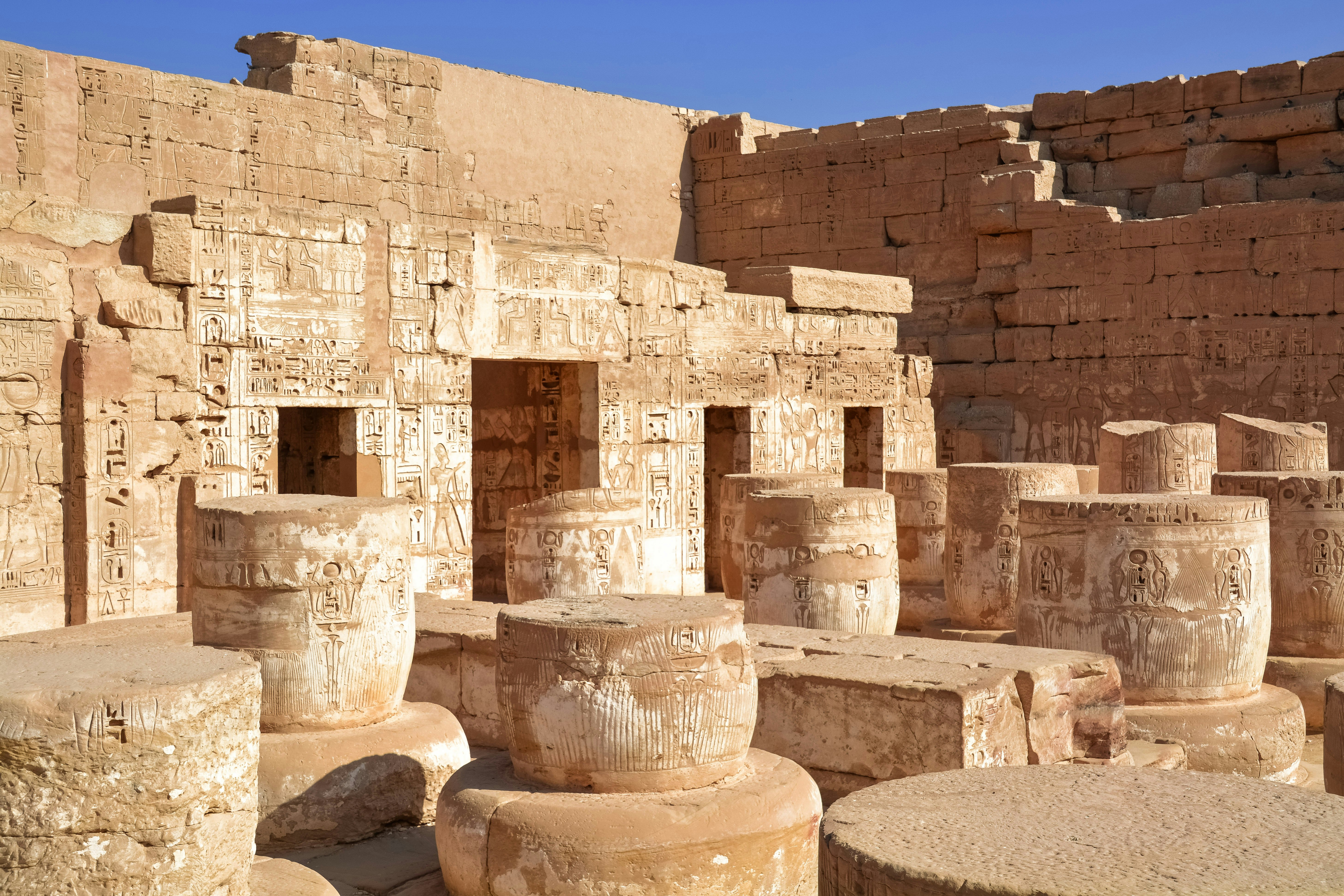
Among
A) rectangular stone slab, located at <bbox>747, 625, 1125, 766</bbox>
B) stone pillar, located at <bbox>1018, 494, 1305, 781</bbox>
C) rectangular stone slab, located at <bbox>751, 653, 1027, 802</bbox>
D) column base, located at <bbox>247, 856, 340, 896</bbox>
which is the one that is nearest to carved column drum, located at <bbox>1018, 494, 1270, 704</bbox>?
stone pillar, located at <bbox>1018, 494, 1305, 781</bbox>

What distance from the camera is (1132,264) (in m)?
15.4

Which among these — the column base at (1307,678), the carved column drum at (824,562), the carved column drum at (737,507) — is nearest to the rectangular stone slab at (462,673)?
the carved column drum at (824,562)

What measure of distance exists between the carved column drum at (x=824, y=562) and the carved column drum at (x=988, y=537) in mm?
1602

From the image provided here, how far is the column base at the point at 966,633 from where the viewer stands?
8.91 metres

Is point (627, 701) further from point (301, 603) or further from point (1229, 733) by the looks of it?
point (1229, 733)

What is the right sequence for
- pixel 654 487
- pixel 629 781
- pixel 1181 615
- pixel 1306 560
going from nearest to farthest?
pixel 629 781
pixel 1181 615
pixel 1306 560
pixel 654 487

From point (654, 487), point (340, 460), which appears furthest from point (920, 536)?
point (340, 460)

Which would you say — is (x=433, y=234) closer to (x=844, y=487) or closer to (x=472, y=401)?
(x=472, y=401)

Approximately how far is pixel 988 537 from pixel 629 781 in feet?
17.8

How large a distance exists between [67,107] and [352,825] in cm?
832

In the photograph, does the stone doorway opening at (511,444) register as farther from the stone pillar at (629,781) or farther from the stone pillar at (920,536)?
the stone pillar at (629,781)

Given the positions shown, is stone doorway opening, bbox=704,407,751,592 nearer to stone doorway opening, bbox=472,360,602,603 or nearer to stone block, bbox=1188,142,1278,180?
stone doorway opening, bbox=472,360,602,603

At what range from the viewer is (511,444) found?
1183 centimetres

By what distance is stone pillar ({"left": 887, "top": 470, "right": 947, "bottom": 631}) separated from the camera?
407 inches
